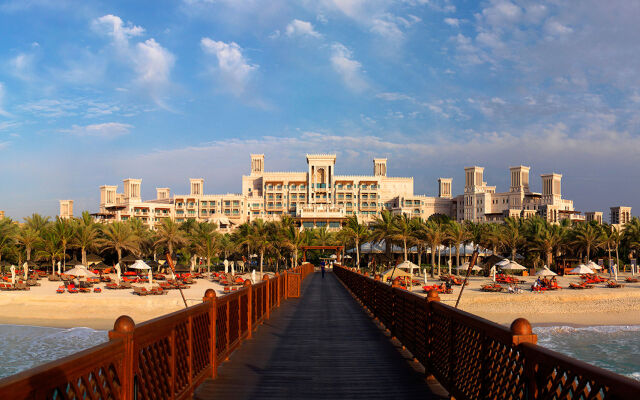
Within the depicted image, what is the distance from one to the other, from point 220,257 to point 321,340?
69.2 meters

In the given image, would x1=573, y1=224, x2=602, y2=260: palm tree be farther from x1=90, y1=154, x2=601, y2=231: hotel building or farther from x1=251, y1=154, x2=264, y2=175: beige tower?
x1=251, y1=154, x2=264, y2=175: beige tower

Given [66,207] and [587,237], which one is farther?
[66,207]

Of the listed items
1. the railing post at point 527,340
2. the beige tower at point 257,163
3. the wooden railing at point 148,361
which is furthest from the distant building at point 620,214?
the railing post at point 527,340

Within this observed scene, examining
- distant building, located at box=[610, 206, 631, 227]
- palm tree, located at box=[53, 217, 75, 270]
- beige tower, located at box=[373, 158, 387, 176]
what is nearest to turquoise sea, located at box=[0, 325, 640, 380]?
palm tree, located at box=[53, 217, 75, 270]

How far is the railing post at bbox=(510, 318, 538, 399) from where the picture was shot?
150 inches

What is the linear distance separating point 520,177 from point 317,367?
167 m

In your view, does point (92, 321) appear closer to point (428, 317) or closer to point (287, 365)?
point (287, 365)

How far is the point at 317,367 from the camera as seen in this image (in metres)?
7.89

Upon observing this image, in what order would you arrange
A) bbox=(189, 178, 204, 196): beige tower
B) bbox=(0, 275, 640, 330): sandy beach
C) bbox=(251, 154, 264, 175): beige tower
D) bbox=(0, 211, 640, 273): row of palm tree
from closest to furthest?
bbox=(0, 275, 640, 330): sandy beach < bbox=(0, 211, 640, 273): row of palm tree < bbox=(189, 178, 204, 196): beige tower < bbox=(251, 154, 264, 175): beige tower

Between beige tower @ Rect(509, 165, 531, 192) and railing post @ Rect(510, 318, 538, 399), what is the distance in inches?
6560

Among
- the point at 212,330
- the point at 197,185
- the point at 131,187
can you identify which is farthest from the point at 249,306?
the point at 131,187

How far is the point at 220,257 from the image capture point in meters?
77.8

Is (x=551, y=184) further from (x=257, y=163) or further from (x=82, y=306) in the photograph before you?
(x=82, y=306)

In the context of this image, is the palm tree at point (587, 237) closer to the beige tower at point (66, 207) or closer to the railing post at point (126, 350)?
the railing post at point (126, 350)
